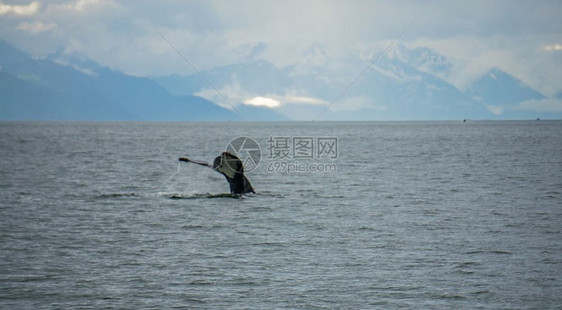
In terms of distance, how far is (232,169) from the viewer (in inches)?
1149

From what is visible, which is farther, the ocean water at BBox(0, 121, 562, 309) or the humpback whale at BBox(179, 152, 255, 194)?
the humpback whale at BBox(179, 152, 255, 194)

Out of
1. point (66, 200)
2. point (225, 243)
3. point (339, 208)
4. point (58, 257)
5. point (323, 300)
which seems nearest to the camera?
point (323, 300)

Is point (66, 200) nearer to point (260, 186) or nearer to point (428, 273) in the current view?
point (260, 186)

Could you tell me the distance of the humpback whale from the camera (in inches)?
1067

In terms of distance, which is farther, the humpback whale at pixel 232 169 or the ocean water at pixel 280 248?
the humpback whale at pixel 232 169

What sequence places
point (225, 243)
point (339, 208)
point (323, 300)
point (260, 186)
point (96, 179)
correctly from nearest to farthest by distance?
point (323, 300) → point (225, 243) → point (339, 208) → point (260, 186) → point (96, 179)

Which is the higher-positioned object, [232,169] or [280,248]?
[232,169]

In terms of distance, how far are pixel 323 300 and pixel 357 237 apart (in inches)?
302

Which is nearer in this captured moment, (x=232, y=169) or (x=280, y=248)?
(x=280, y=248)

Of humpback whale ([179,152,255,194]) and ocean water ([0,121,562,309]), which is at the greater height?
humpback whale ([179,152,255,194])

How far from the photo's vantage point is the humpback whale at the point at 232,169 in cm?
2710

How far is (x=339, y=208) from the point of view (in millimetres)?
30438

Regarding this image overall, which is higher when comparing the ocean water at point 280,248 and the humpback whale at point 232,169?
the humpback whale at point 232,169

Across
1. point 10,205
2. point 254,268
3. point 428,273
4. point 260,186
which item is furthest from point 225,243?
point 260,186
